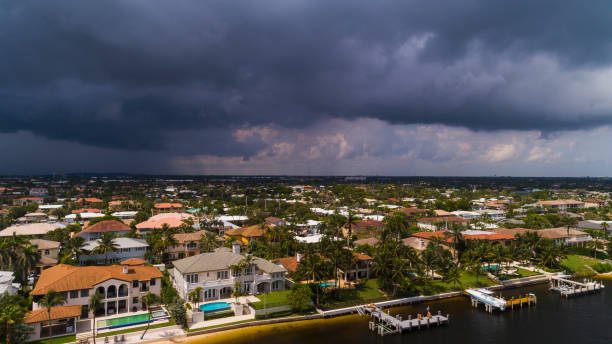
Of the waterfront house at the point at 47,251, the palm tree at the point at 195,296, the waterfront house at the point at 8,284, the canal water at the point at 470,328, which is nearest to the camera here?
the canal water at the point at 470,328

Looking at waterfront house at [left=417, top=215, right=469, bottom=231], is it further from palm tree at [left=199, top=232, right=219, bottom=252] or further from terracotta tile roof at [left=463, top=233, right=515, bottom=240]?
palm tree at [left=199, top=232, right=219, bottom=252]

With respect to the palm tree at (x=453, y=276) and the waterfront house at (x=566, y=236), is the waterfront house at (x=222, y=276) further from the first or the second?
the waterfront house at (x=566, y=236)

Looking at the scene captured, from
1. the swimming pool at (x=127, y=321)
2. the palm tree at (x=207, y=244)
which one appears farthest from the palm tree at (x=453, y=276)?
the swimming pool at (x=127, y=321)

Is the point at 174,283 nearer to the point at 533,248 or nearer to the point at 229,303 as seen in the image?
the point at 229,303

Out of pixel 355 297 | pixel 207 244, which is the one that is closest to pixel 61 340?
pixel 207 244

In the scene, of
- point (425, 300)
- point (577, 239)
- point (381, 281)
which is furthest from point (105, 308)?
point (577, 239)

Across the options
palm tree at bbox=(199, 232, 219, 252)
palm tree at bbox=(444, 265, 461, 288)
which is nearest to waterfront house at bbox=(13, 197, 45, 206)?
palm tree at bbox=(199, 232, 219, 252)
